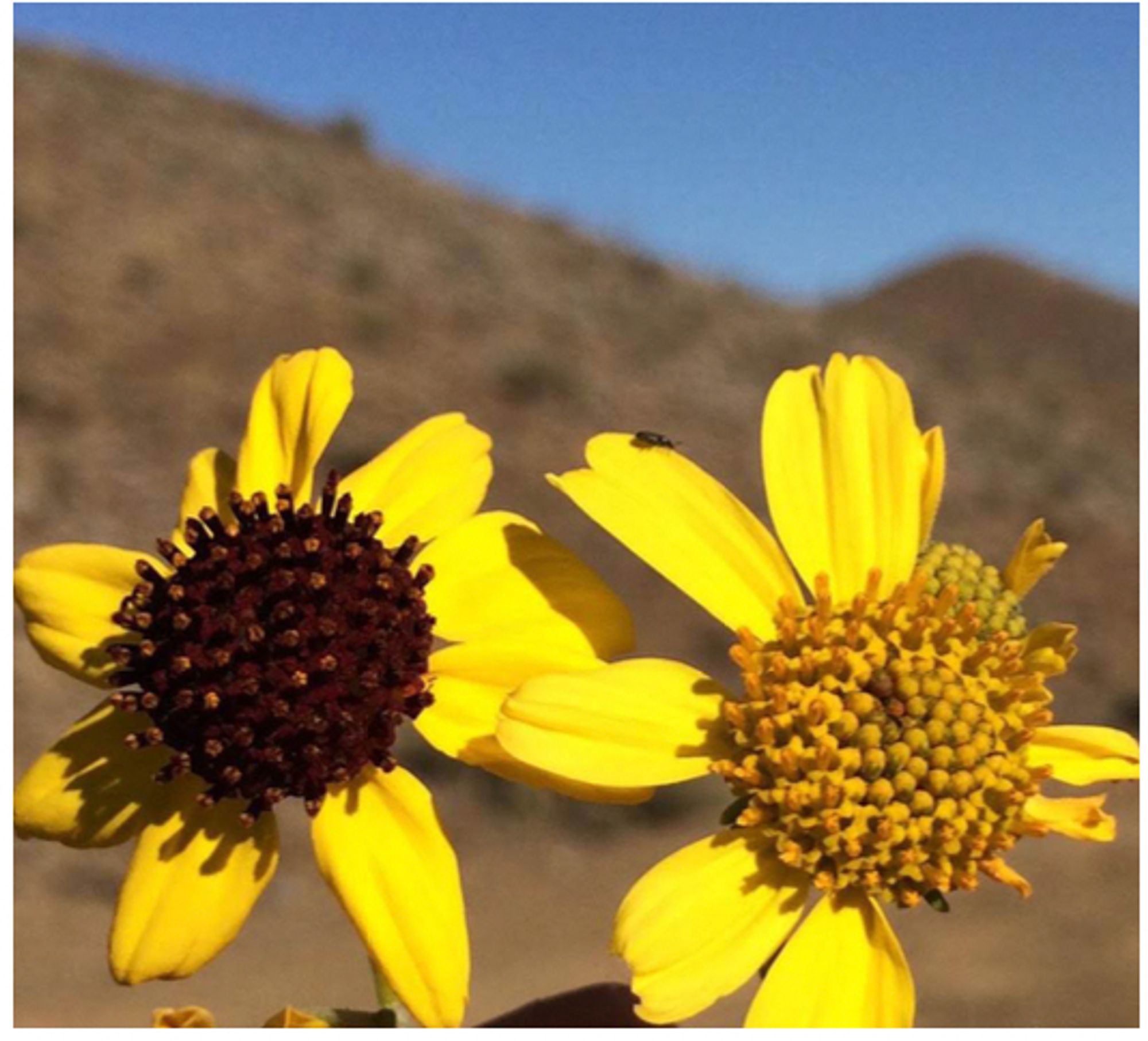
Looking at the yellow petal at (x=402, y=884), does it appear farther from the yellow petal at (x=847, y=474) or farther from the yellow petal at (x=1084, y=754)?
the yellow petal at (x=1084, y=754)

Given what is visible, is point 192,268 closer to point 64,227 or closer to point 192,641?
point 64,227

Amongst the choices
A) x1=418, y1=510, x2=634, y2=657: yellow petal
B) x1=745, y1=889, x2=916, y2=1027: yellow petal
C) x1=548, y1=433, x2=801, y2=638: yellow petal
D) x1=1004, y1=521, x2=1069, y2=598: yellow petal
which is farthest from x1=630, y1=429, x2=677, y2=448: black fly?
x1=745, y1=889, x2=916, y2=1027: yellow petal

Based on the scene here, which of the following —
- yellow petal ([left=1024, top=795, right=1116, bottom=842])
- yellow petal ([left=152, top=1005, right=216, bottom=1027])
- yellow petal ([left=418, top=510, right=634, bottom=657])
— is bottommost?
yellow petal ([left=152, top=1005, right=216, bottom=1027])

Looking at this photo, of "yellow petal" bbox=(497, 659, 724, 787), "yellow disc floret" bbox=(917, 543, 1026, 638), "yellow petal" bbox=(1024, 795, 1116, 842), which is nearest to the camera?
"yellow petal" bbox=(497, 659, 724, 787)

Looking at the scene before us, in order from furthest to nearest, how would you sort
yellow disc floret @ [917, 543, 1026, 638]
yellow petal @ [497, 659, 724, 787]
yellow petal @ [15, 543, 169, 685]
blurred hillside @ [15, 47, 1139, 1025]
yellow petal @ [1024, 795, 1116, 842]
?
blurred hillside @ [15, 47, 1139, 1025] < yellow petal @ [15, 543, 169, 685] < yellow disc floret @ [917, 543, 1026, 638] < yellow petal @ [1024, 795, 1116, 842] < yellow petal @ [497, 659, 724, 787]

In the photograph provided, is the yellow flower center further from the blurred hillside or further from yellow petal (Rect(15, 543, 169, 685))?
the blurred hillside

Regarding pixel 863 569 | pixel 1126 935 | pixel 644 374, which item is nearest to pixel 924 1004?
pixel 1126 935

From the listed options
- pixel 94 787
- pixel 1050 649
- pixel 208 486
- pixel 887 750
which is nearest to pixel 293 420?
pixel 208 486
